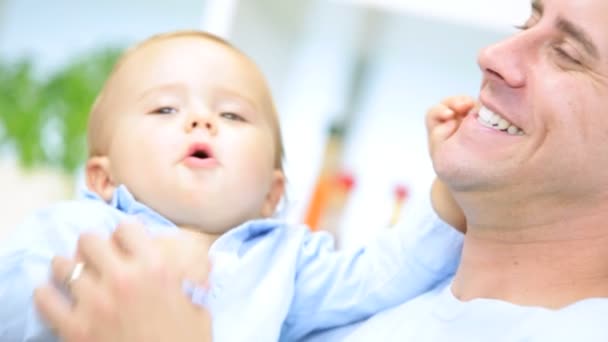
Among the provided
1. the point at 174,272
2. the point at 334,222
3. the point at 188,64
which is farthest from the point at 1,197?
the point at 174,272

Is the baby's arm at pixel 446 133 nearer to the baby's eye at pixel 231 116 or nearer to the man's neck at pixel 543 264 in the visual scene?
the man's neck at pixel 543 264

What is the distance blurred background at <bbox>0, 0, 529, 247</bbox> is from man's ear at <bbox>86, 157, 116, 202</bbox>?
3.06 ft

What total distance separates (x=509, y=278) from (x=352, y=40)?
53.6 inches

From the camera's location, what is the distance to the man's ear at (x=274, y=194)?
124cm

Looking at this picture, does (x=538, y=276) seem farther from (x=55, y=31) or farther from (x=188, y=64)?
(x=55, y=31)

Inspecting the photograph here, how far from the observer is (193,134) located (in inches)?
43.1

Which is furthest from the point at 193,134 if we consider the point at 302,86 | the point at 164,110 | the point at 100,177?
the point at 302,86

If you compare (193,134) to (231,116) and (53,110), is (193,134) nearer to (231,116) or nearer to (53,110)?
(231,116)

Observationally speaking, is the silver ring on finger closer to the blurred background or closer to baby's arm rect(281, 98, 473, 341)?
baby's arm rect(281, 98, 473, 341)

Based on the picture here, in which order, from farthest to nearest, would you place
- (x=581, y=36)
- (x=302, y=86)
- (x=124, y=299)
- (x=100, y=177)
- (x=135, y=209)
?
1. (x=302, y=86)
2. (x=100, y=177)
3. (x=135, y=209)
4. (x=581, y=36)
5. (x=124, y=299)

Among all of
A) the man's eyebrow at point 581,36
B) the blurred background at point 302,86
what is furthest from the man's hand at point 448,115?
the blurred background at point 302,86

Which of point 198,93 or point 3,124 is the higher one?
point 198,93

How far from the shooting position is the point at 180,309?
71 centimetres

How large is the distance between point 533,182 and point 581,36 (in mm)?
180
